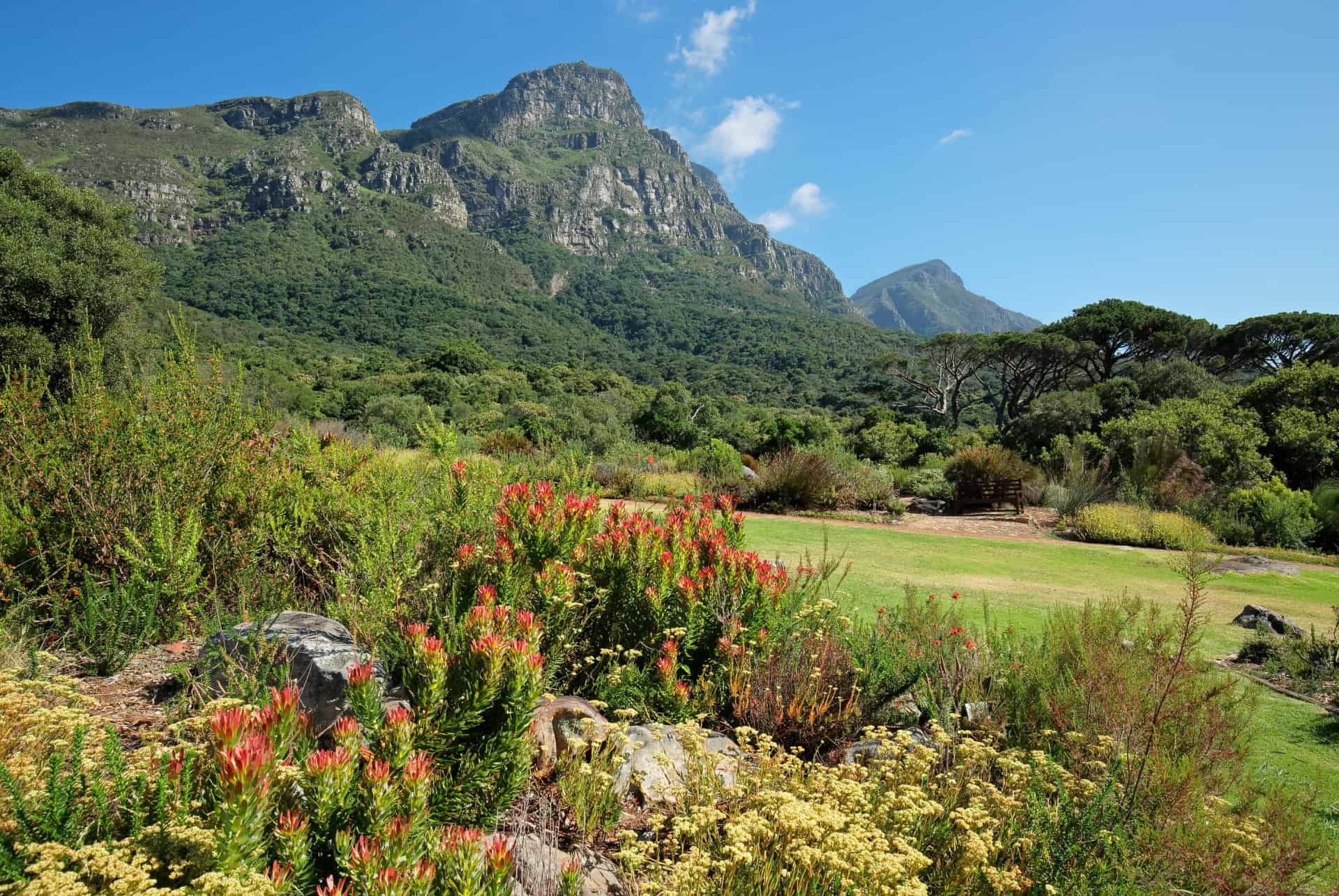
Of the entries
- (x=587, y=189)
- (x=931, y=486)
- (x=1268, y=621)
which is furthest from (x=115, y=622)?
(x=587, y=189)

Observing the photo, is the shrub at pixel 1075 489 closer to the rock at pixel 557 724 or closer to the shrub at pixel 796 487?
the shrub at pixel 796 487

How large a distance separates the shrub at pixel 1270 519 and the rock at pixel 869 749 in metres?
12.8

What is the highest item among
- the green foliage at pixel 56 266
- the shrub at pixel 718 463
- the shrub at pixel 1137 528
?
the green foliage at pixel 56 266

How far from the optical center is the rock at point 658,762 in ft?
8.41

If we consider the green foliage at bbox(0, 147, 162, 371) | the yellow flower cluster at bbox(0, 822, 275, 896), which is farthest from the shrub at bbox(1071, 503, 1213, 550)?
the green foliage at bbox(0, 147, 162, 371)

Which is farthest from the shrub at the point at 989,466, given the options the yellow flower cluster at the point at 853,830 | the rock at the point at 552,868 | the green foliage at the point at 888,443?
the rock at the point at 552,868

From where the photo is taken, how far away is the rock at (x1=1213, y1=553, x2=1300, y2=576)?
29.2ft

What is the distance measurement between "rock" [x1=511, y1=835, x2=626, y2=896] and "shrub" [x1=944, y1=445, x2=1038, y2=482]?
1636 cm

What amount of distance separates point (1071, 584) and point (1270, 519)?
25.8 feet

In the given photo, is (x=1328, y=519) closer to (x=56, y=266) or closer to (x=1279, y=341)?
(x=1279, y=341)

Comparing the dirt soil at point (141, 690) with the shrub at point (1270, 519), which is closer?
the dirt soil at point (141, 690)

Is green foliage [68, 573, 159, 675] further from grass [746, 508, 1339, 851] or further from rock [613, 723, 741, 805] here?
grass [746, 508, 1339, 851]

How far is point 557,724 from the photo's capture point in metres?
2.76

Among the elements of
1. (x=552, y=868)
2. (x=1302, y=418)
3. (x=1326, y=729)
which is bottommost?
(x=1326, y=729)
